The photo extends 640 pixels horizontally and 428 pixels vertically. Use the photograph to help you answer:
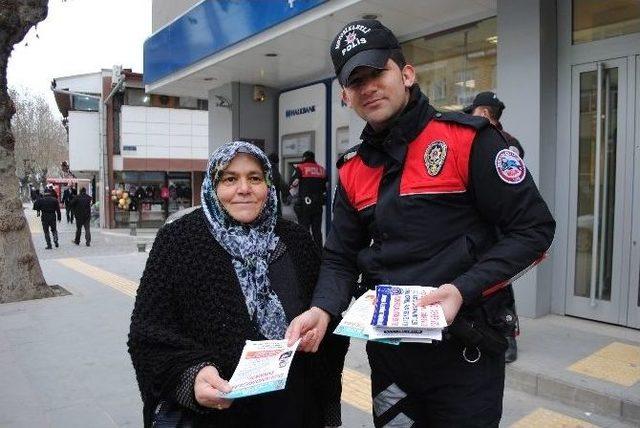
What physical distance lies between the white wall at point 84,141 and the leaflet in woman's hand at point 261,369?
81.0 feet

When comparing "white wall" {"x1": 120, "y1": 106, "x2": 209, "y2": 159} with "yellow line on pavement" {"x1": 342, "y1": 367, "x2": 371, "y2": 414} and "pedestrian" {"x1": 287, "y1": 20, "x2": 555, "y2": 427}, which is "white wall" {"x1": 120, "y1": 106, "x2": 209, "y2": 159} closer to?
"yellow line on pavement" {"x1": 342, "y1": 367, "x2": 371, "y2": 414}

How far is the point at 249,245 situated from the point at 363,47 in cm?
77

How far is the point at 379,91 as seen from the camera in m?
1.73

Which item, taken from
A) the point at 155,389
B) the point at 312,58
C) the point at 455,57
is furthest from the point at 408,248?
the point at 312,58

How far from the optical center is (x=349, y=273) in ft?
6.33

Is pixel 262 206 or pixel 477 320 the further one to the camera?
pixel 262 206

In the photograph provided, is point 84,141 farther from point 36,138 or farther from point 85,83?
point 36,138

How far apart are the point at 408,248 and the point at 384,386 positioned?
1.62ft

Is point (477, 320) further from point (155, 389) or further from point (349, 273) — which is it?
point (155, 389)

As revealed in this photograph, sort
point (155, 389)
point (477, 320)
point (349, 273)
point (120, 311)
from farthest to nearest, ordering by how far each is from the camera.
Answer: point (120, 311), point (349, 273), point (155, 389), point (477, 320)

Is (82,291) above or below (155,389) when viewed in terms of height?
below

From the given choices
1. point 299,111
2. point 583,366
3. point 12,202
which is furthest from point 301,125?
point 583,366

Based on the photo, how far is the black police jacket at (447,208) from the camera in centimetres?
160

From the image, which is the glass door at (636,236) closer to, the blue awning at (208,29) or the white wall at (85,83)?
the blue awning at (208,29)
